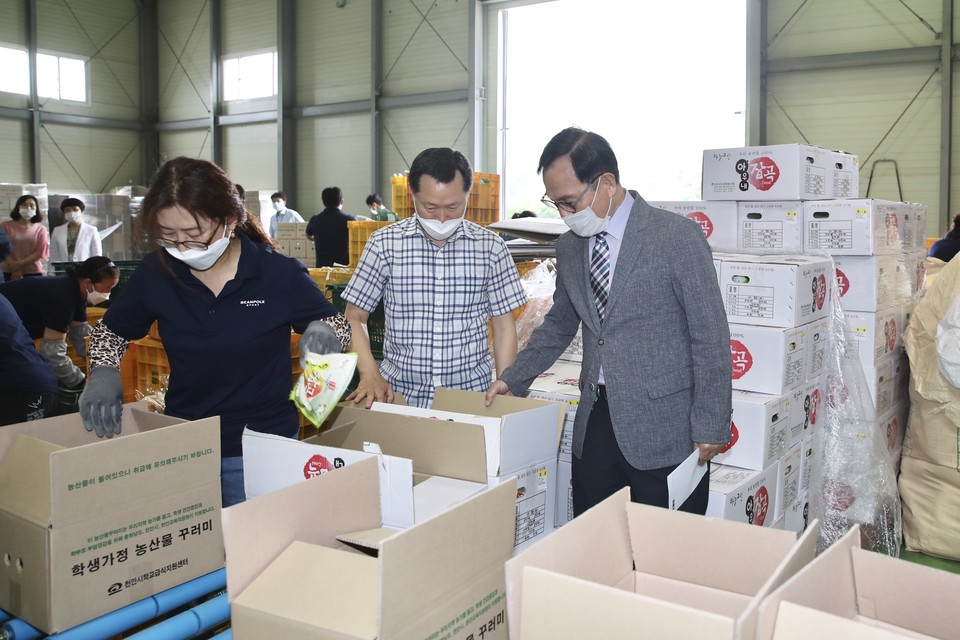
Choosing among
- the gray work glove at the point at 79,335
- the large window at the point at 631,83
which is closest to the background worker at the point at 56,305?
the gray work glove at the point at 79,335

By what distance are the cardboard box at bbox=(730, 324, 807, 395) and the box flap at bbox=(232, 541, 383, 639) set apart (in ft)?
7.35

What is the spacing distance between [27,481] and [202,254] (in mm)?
693

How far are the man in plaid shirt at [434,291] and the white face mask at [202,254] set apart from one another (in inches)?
25.7

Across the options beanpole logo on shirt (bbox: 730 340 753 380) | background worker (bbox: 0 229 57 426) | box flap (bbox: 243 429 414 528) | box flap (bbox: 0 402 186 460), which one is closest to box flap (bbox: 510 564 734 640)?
box flap (bbox: 243 429 414 528)

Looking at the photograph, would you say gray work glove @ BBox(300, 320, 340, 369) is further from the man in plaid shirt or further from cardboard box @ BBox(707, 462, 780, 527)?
cardboard box @ BBox(707, 462, 780, 527)

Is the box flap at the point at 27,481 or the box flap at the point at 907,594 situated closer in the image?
the box flap at the point at 907,594

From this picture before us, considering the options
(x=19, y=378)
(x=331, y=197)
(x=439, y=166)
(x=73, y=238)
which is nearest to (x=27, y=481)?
(x=439, y=166)

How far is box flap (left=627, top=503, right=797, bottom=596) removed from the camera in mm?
1268

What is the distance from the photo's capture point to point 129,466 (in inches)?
62.8

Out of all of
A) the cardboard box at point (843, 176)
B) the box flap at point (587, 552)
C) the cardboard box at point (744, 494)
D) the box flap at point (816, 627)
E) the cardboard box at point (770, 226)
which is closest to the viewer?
the box flap at point (816, 627)

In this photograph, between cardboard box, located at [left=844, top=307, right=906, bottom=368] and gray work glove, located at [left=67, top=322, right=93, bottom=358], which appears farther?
gray work glove, located at [left=67, top=322, right=93, bottom=358]

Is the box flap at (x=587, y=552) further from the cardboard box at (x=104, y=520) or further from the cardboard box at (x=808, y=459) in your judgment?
the cardboard box at (x=808, y=459)

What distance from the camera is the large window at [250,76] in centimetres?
1453

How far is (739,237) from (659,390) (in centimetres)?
210
